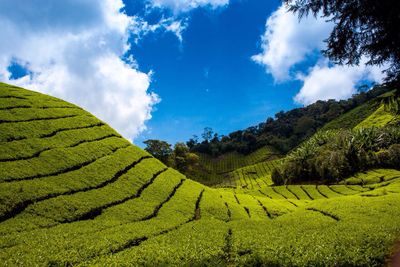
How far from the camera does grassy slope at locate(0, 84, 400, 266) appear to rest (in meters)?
11.6

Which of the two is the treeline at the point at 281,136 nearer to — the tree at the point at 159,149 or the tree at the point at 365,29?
the tree at the point at 159,149

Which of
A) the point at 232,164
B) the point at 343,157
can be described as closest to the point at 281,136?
the point at 232,164

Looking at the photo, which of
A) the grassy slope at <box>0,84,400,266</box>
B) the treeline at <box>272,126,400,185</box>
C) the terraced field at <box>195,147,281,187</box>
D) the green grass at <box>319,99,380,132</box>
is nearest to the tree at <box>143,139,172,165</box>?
the terraced field at <box>195,147,281,187</box>

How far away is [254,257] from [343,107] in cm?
14347

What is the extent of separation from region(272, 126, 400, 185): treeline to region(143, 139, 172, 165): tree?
33552 millimetres

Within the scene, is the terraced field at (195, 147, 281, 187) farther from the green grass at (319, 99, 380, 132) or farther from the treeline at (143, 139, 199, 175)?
the green grass at (319, 99, 380, 132)

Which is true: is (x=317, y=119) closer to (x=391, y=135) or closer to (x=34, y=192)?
(x=391, y=135)

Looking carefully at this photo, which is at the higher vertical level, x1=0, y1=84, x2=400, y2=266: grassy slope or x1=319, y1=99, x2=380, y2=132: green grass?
x1=319, y1=99, x2=380, y2=132: green grass

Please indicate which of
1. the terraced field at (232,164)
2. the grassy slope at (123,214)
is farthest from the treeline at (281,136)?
the grassy slope at (123,214)

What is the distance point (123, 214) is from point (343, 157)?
34.2m

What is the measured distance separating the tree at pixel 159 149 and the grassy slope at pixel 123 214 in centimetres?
5142

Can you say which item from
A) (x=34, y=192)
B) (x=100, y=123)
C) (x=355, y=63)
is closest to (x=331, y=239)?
(x=355, y=63)

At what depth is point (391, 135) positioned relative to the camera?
47.1 metres

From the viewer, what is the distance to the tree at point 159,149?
79500mm
